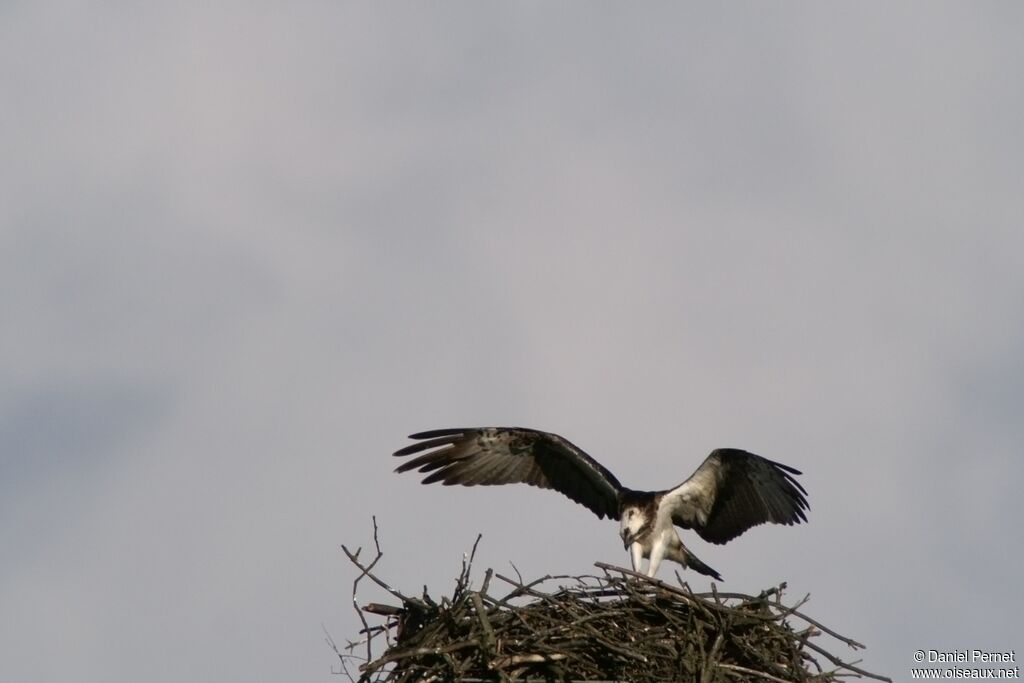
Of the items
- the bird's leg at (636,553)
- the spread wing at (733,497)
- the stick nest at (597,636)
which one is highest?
the spread wing at (733,497)

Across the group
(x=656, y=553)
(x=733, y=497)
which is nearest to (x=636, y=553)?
(x=656, y=553)

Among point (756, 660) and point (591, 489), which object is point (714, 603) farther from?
point (591, 489)

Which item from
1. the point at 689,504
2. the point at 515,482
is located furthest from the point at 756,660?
the point at 515,482

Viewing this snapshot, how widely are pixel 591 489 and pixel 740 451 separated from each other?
142 centimetres

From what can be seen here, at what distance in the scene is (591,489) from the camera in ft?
40.1

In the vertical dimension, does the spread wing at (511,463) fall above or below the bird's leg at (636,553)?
above

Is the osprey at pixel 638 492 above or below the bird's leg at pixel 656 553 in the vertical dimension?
above

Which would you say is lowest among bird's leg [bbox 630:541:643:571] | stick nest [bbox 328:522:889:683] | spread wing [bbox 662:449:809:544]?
stick nest [bbox 328:522:889:683]

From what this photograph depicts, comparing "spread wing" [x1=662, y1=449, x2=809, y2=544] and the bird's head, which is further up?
"spread wing" [x1=662, y1=449, x2=809, y2=544]

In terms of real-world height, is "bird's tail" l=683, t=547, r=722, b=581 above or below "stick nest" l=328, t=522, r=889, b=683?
above

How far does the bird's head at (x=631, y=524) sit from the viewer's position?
11.5m

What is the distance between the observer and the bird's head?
37.8 ft

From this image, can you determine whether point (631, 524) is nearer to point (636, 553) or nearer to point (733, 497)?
point (636, 553)

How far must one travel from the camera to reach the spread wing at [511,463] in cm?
1206
